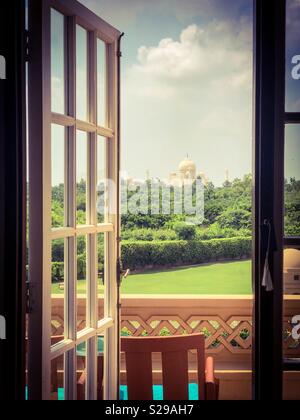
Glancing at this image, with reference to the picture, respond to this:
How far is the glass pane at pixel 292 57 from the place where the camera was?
1.59 metres

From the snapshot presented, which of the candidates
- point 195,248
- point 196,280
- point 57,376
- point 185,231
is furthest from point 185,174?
point 57,376

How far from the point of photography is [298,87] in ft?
5.26

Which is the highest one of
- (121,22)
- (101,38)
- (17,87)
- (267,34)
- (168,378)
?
(121,22)

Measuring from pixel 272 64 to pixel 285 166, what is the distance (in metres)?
0.31

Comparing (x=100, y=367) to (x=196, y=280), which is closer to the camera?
(x=100, y=367)

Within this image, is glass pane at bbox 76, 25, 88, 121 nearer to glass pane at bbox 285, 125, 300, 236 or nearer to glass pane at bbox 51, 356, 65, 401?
glass pane at bbox 285, 125, 300, 236

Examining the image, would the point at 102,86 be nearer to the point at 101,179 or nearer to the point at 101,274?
the point at 101,179

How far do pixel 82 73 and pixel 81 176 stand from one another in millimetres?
374

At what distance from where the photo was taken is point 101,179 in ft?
6.64

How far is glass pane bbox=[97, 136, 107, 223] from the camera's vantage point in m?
2.01

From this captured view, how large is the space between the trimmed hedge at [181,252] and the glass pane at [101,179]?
33.4ft

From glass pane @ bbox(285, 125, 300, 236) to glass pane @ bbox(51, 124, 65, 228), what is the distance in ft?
2.40
